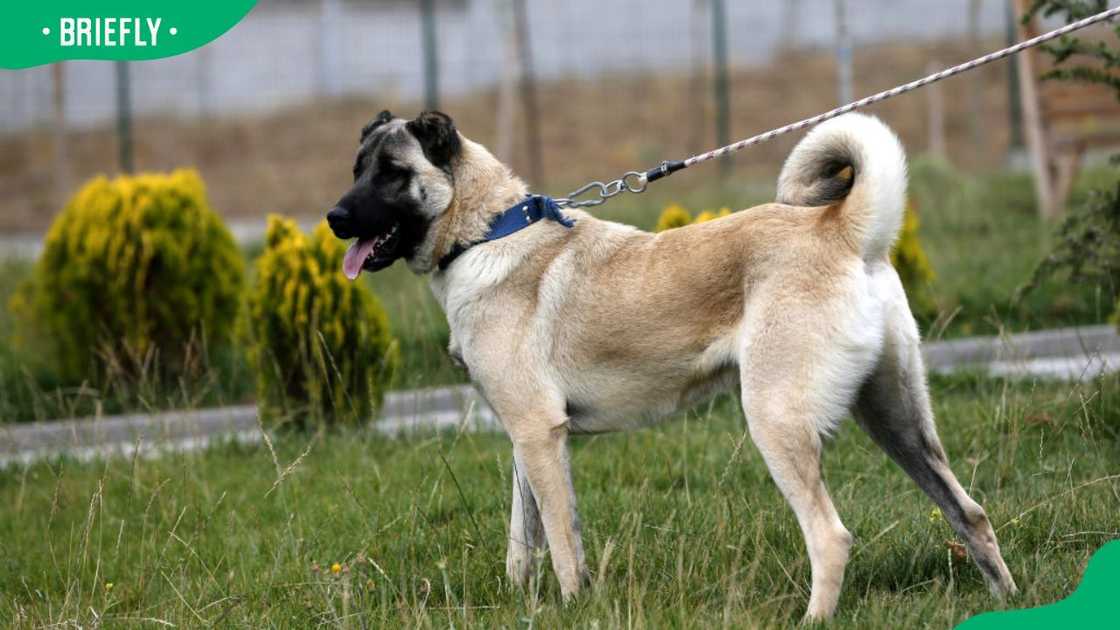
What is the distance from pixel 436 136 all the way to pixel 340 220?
16.7 inches

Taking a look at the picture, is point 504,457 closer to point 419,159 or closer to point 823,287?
point 419,159

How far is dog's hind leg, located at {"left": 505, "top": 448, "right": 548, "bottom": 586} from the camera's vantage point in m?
4.14

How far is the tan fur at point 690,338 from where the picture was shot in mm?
3557

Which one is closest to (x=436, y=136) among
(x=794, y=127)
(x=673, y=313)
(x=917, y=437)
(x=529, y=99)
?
(x=673, y=313)

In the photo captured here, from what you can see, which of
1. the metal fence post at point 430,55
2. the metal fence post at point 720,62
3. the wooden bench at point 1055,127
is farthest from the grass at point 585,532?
the metal fence post at point 720,62

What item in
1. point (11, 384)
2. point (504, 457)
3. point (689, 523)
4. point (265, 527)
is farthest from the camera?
point (11, 384)

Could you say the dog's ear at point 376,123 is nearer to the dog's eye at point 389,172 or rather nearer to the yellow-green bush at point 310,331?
the dog's eye at point 389,172

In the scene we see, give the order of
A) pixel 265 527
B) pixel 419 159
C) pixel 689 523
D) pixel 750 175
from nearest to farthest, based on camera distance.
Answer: pixel 419 159
pixel 689 523
pixel 265 527
pixel 750 175

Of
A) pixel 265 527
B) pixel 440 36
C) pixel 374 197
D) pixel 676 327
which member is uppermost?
pixel 440 36

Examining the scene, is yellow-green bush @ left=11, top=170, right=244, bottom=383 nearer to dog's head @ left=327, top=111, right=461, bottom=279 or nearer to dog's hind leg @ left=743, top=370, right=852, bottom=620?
dog's head @ left=327, top=111, right=461, bottom=279

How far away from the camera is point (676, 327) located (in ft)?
12.6

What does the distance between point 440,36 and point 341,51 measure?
1.50 m

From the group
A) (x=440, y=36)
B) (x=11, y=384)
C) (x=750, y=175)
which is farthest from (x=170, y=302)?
(x=440, y=36)

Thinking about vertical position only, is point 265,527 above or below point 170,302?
below
